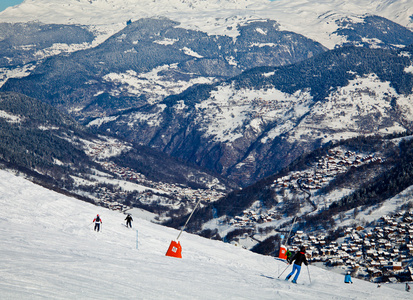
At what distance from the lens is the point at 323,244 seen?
157 m

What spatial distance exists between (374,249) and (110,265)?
391 feet

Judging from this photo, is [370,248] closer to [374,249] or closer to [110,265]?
[374,249]

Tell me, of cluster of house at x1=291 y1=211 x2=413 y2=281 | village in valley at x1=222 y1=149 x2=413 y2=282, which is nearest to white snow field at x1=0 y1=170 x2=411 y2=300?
village in valley at x1=222 y1=149 x2=413 y2=282

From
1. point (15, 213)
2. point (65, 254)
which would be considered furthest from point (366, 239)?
point (65, 254)

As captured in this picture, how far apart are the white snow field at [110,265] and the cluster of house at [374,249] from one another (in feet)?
231

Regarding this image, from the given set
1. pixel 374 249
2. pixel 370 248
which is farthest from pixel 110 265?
pixel 370 248

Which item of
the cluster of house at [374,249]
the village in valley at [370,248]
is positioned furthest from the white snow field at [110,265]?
the cluster of house at [374,249]

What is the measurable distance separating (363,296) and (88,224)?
33.2 meters

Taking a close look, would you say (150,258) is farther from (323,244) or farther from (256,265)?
(323,244)

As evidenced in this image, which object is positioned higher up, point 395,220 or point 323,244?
point 395,220

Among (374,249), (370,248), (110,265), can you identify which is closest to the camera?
(110,265)

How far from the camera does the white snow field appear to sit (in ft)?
97.4

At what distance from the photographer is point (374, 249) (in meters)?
144

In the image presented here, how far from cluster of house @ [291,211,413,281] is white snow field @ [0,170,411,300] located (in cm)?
7046
